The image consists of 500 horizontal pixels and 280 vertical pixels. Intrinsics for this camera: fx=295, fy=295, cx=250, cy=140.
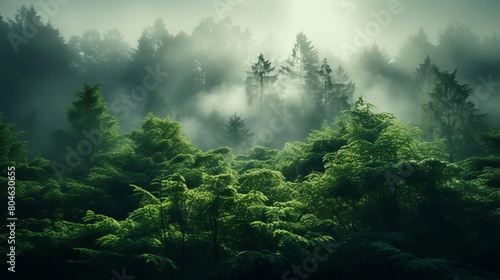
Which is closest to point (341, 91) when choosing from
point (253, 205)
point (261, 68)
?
point (261, 68)

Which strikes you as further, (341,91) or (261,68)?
(341,91)

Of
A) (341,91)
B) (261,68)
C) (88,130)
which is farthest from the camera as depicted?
(341,91)

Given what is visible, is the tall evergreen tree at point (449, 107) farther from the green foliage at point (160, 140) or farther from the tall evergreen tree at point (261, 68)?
the green foliage at point (160, 140)

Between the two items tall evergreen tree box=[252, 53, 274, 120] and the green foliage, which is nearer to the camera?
the green foliage

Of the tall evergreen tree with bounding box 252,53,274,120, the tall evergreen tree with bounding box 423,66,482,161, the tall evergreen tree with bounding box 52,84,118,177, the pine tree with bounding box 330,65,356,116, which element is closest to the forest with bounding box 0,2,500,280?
the tall evergreen tree with bounding box 52,84,118,177

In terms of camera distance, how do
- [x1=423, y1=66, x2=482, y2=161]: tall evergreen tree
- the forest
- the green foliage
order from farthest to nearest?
[x1=423, y1=66, x2=482, y2=161]: tall evergreen tree < the green foliage < the forest

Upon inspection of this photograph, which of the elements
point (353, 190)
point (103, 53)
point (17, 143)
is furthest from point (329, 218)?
point (103, 53)

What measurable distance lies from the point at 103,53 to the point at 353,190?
2912 inches

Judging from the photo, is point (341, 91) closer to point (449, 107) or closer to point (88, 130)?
point (449, 107)

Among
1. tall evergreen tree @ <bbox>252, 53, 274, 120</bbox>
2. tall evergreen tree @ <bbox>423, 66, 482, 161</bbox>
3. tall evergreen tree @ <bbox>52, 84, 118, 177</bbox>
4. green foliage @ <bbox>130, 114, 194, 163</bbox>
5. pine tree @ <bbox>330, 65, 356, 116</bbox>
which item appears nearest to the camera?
green foliage @ <bbox>130, 114, 194, 163</bbox>

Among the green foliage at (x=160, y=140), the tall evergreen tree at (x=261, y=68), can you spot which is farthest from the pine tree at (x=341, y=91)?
the green foliage at (x=160, y=140)

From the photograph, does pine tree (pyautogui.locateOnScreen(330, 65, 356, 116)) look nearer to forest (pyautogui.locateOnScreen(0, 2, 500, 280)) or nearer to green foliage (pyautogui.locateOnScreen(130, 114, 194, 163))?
forest (pyautogui.locateOnScreen(0, 2, 500, 280))

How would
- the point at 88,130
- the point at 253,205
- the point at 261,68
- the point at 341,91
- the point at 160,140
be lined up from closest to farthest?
the point at 253,205 → the point at 160,140 → the point at 88,130 → the point at 261,68 → the point at 341,91

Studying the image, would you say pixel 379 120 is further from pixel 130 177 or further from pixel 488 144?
pixel 130 177
